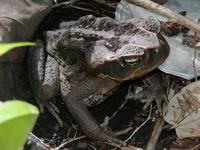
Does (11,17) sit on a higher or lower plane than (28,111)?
lower

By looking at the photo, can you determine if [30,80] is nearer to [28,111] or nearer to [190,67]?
[190,67]

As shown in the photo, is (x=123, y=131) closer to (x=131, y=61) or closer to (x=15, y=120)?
(x=131, y=61)

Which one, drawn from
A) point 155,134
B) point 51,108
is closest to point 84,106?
point 51,108

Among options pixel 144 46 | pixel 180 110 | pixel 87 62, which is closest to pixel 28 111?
pixel 144 46

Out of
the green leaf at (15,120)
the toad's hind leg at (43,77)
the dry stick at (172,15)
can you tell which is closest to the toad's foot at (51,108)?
the toad's hind leg at (43,77)

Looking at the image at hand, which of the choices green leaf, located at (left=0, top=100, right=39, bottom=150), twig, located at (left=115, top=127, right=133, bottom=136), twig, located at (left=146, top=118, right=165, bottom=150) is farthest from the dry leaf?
green leaf, located at (left=0, top=100, right=39, bottom=150)

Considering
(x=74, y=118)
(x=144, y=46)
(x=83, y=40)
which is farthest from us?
(x=74, y=118)

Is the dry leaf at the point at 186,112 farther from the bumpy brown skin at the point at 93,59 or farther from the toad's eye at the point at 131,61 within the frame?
the toad's eye at the point at 131,61
